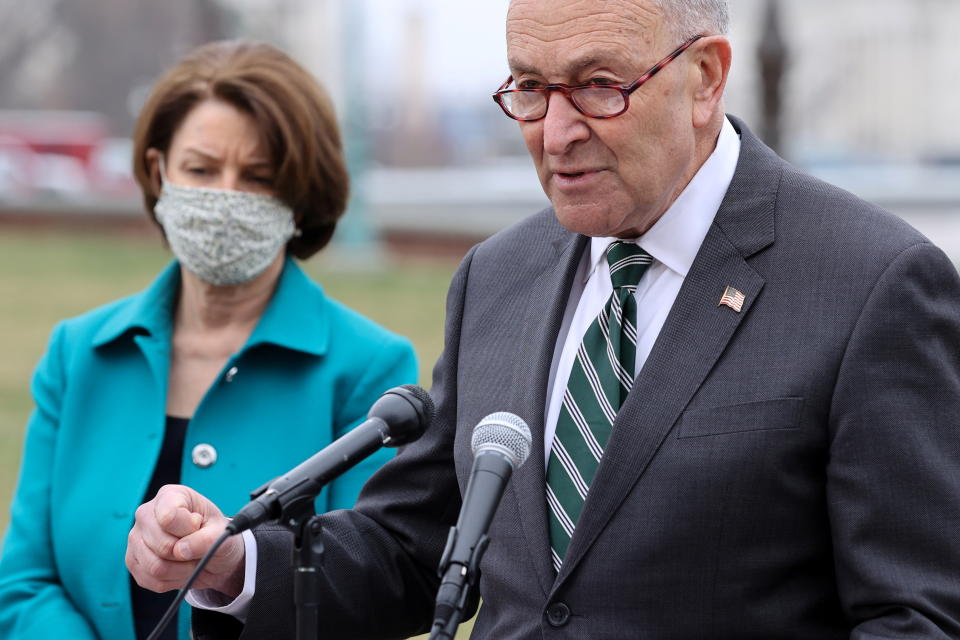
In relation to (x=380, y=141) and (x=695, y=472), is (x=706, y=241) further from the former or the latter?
(x=380, y=141)

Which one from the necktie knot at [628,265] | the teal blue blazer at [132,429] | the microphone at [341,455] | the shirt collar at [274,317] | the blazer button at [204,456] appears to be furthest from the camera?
the shirt collar at [274,317]

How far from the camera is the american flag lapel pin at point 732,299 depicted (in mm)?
2771

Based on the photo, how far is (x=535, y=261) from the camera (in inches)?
129

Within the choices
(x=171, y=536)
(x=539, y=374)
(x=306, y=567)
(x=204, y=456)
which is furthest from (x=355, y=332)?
(x=306, y=567)

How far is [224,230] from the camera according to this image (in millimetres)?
4344

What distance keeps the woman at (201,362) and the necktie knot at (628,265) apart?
146 cm

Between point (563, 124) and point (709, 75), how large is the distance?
1.12ft

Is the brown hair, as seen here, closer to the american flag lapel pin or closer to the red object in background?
the american flag lapel pin

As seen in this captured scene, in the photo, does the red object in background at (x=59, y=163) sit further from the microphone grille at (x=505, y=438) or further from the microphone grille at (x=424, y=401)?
the microphone grille at (x=505, y=438)

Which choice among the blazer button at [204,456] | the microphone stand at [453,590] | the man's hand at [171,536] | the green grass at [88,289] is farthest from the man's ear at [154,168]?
the green grass at [88,289]

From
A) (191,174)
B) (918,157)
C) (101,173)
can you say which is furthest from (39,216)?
(918,157)

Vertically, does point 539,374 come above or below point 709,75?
below

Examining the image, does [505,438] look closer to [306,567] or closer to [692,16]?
[306,567]

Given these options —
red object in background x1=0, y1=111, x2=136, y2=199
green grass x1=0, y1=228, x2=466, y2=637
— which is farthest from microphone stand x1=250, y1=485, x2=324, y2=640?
red object in background x1=0, y1=111, x2=136, y2=199
